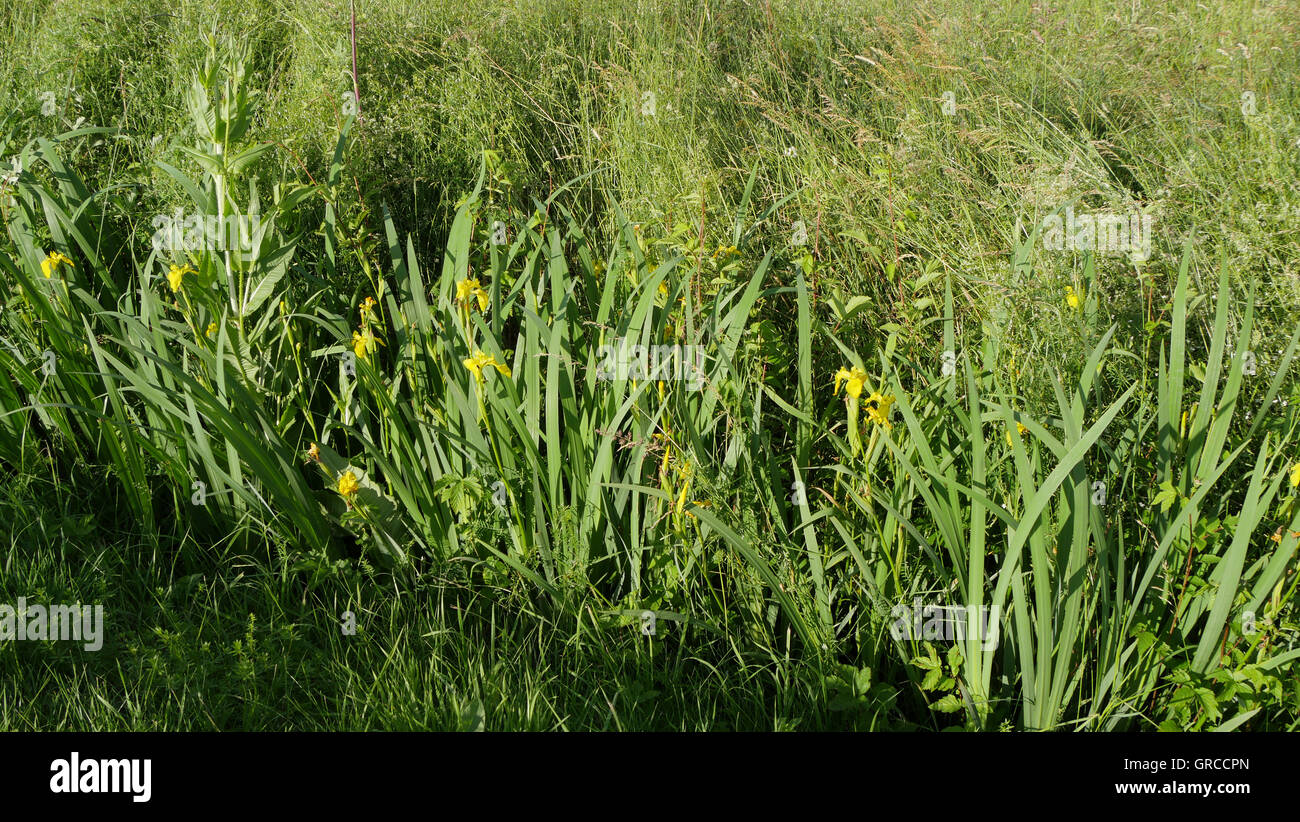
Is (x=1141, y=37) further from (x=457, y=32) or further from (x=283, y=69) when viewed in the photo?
(x=283, y=69)

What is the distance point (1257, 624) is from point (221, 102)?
2204 mm

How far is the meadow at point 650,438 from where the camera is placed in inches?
60.9

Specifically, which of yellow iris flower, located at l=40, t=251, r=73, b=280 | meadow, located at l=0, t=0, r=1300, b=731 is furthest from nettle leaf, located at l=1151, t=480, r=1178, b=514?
yellow iris flower, located at l=40, t=251, r=73, b=280

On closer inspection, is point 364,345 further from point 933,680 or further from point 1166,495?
point 1166,495

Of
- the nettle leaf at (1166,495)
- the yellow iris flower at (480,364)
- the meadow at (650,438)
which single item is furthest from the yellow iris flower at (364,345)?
the nettle leaf at (1166,495)

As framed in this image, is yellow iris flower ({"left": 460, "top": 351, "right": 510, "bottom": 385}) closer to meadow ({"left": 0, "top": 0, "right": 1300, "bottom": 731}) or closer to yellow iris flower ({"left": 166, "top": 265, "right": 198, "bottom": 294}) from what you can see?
meadow ({"left": 0, "top": 0, "right": 1300, "bottom": 731})

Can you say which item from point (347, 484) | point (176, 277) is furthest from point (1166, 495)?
point (176, 277)

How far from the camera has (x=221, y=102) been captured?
6.40 ft

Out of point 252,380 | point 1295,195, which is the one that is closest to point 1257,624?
point 1295,195

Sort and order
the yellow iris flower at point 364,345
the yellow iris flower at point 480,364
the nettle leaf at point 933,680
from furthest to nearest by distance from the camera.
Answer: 1. the yellow iris flower at point 364,345
2. the yellow iris flower at point 480,364
3. the nettle leaf at point 933,680

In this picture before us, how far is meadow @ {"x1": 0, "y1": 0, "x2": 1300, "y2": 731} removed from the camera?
1547 millimetres

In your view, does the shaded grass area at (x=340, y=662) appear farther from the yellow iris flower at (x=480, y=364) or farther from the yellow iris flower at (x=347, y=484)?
the yellow iris flower at (x=480, y=364)

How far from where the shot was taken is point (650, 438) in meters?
1.80

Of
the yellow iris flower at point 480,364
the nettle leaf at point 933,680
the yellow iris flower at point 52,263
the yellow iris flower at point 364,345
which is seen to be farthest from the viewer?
the yellow iris flower at point 52,263
